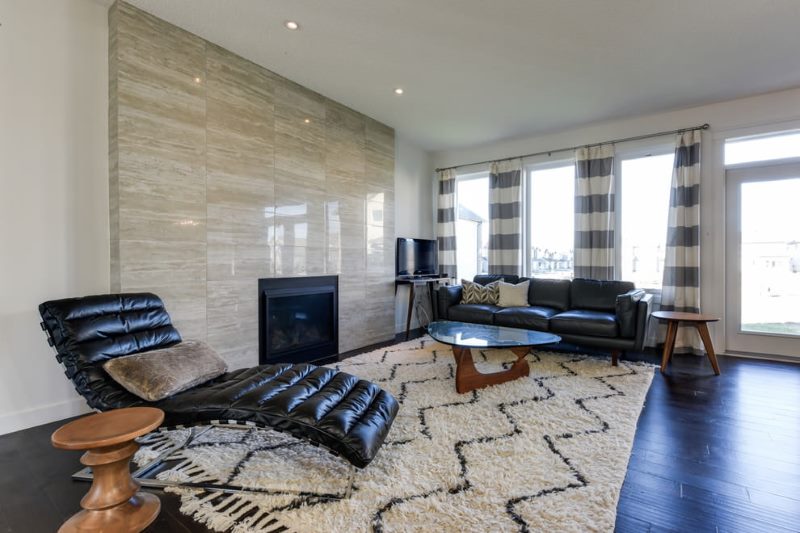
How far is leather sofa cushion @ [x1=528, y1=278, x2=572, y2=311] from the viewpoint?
4551 mm

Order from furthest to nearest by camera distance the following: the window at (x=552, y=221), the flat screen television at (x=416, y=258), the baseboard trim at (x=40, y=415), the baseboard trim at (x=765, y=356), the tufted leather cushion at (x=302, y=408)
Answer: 1. the flat screen television at (x=416, y=258)
2. the window at (x=552, y=221)
3. the baseboard trim at (x=765, y=356)
4. the baseboard trim at (x=40, y=415)
5. the tufted leather cushion at (x=302, y=408)

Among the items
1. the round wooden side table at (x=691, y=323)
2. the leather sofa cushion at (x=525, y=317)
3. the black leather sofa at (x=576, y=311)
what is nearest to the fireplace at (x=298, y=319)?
the black leather sofa at (x=576, y=311)

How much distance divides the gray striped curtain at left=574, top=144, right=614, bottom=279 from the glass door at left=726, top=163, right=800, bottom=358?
1.16 meters

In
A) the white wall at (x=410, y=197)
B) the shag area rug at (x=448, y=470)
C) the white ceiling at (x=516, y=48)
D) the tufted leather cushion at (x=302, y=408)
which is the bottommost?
the shag area rug at (x=448, y=470)

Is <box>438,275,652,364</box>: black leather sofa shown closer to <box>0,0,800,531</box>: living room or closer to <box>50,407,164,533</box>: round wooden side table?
<box>0,0,800,531</box>: living room

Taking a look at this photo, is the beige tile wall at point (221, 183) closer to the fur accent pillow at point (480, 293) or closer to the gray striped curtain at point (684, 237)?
the fur accent pillow at point (480, 293)

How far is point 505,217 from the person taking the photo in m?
5.44

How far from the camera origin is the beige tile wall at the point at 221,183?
2658mm

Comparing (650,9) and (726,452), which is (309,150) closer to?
(650,9)

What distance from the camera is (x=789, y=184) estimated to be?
3.96 metres

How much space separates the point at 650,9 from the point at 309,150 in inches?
121

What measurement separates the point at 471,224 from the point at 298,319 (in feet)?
11.8

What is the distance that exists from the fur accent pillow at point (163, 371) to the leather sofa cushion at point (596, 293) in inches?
155

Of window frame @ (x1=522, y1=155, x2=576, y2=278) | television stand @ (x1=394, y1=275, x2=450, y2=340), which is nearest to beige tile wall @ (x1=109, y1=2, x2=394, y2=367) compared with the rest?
television stand @ (x1=394, y1=275, x2=450, y2=340)
